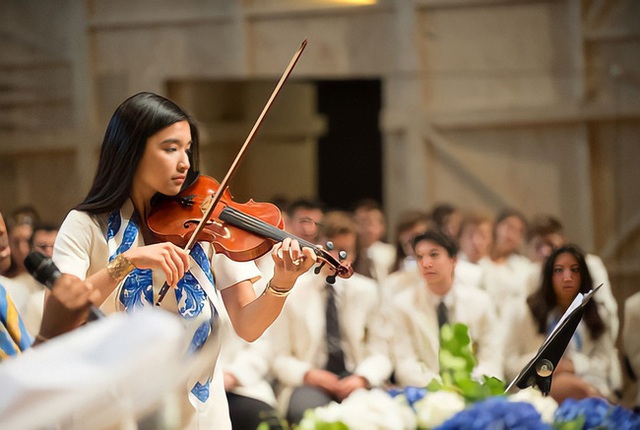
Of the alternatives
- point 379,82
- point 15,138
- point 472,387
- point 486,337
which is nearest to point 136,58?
point 15,138

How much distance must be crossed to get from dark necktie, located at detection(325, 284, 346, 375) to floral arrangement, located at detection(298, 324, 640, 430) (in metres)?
2.27

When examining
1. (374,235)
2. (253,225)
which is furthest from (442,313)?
(253,225)

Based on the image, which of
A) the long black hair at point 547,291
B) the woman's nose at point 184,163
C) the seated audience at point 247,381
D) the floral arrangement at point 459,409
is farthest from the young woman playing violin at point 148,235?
the long black hair at point 547,291

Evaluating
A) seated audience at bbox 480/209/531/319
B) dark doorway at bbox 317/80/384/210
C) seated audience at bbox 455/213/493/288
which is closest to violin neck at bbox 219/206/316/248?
seated audience at bbox 480/209/531/319

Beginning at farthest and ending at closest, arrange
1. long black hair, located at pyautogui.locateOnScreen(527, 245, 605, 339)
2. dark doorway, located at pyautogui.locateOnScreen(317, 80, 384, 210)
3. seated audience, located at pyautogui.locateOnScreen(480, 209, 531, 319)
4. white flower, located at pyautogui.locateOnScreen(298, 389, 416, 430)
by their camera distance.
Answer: dark doorway, located at pyautogui.locateOnScreen(317, 80, 384, 210)
seated audience, located at pyautogui.locateOnScreen(480, 209, 531, 319)
long black hair, located at pyautogui.locateOnScreen(527, 245, 605, 339)
white flower, located at pyautogui.locateOnScreen(298, 389, 416, 430)

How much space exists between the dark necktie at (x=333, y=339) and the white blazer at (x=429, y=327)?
0.19m

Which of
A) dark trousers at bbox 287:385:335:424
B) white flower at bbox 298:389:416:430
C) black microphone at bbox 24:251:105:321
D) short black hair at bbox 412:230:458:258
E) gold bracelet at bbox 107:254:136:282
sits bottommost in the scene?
dark trousers at bbox 287:385:335:424

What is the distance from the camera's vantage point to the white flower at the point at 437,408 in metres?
1.35

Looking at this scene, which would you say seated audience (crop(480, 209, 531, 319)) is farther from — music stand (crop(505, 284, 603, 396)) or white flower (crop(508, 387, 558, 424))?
white flower (crop(508, 387, 558, 424))

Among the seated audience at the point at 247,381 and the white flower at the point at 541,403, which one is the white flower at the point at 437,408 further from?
the seated audience at the point at 247,381

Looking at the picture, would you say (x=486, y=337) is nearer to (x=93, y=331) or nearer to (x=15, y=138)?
(x=93, y=331)

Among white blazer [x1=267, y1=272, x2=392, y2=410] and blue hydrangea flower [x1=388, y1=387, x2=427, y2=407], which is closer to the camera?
blue hydrangea flower [x1=388, y1=387, x2=427, y2=407]

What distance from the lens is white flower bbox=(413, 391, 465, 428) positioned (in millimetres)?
1349

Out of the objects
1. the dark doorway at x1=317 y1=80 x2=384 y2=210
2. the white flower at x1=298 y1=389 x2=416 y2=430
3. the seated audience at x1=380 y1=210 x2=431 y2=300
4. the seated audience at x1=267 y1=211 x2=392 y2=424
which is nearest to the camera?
the white flower at x1=298 y1=389 x2=416 y2=430
